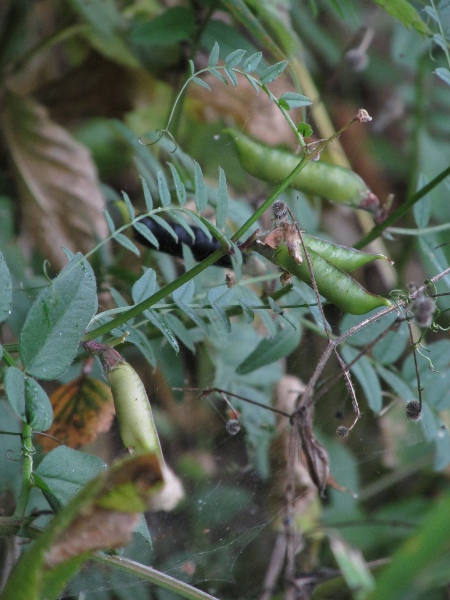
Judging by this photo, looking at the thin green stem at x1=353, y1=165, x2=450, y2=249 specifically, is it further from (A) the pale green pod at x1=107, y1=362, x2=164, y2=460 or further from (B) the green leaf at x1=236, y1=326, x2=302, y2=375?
(A) the pale green pod at x1=107, y1=362, x2=164, y2=460

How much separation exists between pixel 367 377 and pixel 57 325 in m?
0.55

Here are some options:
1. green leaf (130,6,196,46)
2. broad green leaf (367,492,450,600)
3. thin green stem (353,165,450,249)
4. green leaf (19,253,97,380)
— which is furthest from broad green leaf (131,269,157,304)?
green leaf (130,6,196,46)

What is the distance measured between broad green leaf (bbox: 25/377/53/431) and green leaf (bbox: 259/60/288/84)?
44cm

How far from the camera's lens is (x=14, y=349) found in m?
0.83

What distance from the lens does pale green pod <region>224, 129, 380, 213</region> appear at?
98 cm

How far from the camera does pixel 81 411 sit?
3.68 ft

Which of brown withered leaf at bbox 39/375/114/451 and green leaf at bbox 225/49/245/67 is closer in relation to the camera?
green leaf at bbox 225/49/245/67

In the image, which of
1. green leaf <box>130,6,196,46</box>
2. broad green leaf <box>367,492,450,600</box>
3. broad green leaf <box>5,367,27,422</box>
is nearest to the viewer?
broad green leaf <box>367,492,450,600</box>

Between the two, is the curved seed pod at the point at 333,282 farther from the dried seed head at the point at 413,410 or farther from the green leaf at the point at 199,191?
the dried seed head at the point at 413,410

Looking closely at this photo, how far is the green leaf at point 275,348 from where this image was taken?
1058 millimetres

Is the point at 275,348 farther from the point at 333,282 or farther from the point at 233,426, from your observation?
the point at 333,282

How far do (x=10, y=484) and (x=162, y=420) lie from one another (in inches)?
20.6

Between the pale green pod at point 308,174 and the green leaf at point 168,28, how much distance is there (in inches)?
16.3

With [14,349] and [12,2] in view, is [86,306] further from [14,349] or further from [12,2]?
[12,2]
